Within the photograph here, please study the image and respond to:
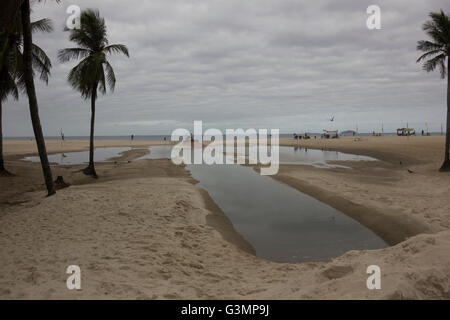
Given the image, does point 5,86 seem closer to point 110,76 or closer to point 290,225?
point 110,76

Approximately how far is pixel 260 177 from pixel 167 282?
16.1 metres

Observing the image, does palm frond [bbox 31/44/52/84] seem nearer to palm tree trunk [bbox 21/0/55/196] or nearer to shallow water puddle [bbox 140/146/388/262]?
palm tree trunk [bbox 21/0/55/196]

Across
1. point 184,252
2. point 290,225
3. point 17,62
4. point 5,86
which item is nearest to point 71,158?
point 5,86

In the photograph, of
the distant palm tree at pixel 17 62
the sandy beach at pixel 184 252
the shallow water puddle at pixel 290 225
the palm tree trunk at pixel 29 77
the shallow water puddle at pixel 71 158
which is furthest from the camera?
the shallow water puddle at pixel 71 158

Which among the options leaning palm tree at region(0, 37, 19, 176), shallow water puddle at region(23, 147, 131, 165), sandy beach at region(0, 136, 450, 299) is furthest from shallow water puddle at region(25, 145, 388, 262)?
shallow water puddle at region(23, 147, 131, 165)

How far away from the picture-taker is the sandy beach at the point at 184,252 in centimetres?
411

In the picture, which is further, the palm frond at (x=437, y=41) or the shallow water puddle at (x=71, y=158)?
the shallow water puddle at (x=71, y=158)

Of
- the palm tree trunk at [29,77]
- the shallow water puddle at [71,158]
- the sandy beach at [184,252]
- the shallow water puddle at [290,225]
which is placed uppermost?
the palm tree trunk at [29,77]

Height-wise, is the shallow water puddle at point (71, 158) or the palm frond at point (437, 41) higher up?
the palm frond at point (437, 41)

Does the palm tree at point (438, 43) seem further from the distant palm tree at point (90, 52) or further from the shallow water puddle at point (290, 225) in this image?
the distant palm tree at point (90, 52)

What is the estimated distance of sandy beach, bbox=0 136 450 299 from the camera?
4.11 m

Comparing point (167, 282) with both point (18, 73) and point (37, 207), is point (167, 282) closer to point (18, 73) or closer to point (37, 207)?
point (37, 207)

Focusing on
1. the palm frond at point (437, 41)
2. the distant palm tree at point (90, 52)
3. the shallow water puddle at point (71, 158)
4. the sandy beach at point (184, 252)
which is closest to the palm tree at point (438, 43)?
the palm frond at point (437, 41)
